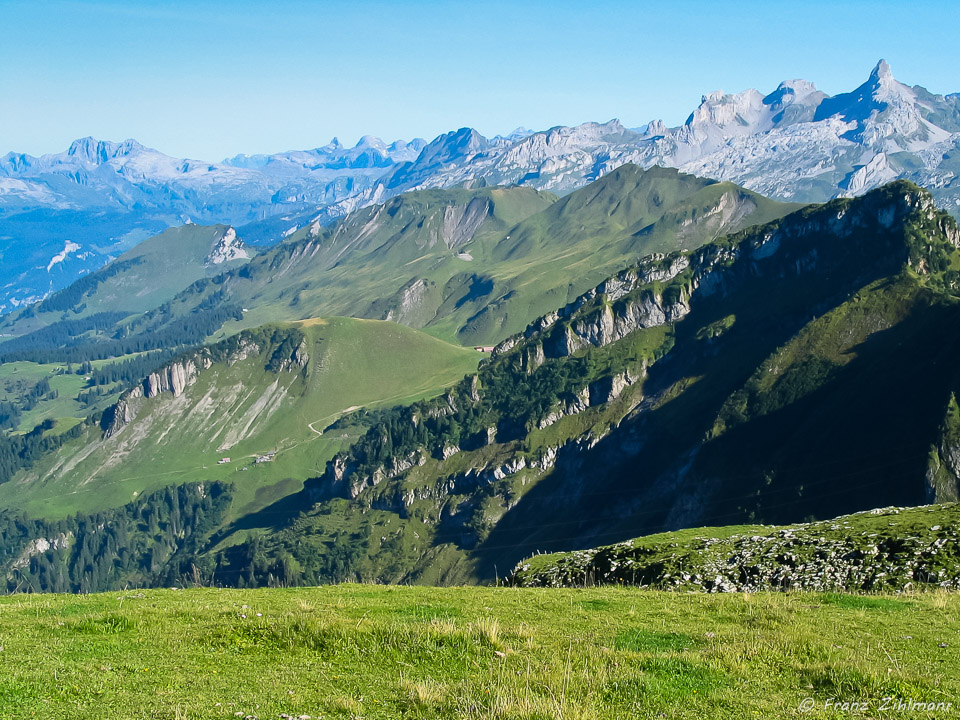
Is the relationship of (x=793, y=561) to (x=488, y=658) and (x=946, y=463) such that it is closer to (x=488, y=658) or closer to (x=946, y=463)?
(x=488, y=658)

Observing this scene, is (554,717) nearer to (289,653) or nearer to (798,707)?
(798,707)

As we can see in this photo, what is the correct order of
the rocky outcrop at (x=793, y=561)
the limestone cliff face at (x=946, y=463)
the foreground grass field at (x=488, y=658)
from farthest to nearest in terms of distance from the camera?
the limestone cliff face at (x=946, y=463), the rocky outcrop at (x=793, y=561), the foreground grass field at (x=488, y=658)

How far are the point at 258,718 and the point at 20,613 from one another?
17.2 meters

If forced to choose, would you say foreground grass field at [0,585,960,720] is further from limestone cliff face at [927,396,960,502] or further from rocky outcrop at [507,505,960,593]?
limestone cliff face at [927,396,960,502]

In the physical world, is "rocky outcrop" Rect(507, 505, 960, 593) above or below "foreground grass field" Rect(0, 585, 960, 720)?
below

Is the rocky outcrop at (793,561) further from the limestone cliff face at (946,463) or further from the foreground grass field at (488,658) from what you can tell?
the limestone cliff face at (946,463)

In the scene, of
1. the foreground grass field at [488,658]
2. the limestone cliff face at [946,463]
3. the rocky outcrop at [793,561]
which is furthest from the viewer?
the limestone cliff face at [946,463]

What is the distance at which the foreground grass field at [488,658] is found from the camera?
18.5 metres

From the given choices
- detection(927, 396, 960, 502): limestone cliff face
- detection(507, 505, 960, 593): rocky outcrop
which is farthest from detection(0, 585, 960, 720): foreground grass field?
detection(927, 396, 960, 502): limestone cliff face

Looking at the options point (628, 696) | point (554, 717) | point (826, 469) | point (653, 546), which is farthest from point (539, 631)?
point (826, 469)

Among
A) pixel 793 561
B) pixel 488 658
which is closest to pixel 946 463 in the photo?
pixel 793 561

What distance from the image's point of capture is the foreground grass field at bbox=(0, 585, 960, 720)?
18516 millimetres

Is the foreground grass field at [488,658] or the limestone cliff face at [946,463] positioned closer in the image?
the foreground grass field at [488,658]

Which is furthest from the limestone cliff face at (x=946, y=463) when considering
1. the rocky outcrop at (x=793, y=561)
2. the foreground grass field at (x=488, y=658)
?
the foreground grass field at (x=488, y=658)
